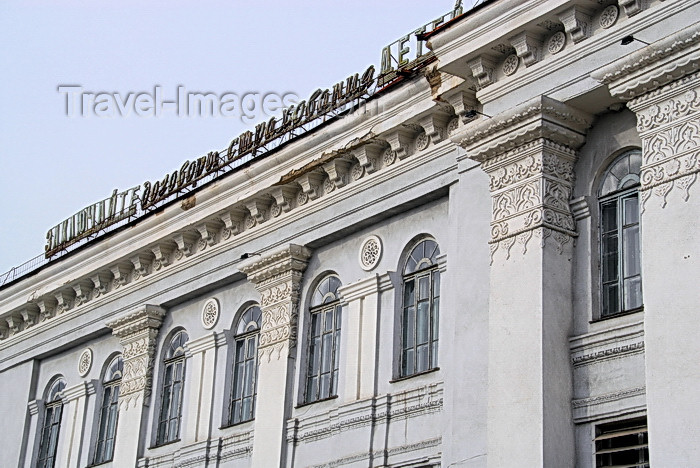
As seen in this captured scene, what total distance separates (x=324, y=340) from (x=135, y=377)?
537 cm

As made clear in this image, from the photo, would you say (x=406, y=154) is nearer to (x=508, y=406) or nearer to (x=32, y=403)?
(x=508, y=406)

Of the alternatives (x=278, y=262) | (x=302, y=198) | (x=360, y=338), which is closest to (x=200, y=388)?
(x=278, y=262)

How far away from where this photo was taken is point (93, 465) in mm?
24781

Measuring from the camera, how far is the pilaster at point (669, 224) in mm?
13141

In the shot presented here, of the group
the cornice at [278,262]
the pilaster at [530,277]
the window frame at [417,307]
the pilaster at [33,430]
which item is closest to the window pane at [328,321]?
the cornice at [278,262]

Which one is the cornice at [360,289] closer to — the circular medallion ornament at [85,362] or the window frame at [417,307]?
the window frame at [417,307]

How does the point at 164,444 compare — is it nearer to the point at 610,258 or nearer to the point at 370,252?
the point at 370,252

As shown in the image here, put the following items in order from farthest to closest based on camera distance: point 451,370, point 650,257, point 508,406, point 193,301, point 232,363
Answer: point 193,301, point 232,363, point 451,370, point 508,406, point 650,257

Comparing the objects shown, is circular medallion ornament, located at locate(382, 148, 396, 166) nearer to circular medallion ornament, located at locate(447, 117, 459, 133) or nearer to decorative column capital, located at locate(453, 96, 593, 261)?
circular medallion ornament, located at locate(447, 117, 459, 133)

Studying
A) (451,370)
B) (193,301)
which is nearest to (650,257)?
(451,370)

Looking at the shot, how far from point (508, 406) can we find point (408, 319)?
12.6 feet

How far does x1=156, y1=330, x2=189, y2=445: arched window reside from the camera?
76.0ft

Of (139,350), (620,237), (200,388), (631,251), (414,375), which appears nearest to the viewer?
(631,251)

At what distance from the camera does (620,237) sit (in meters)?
15.3
